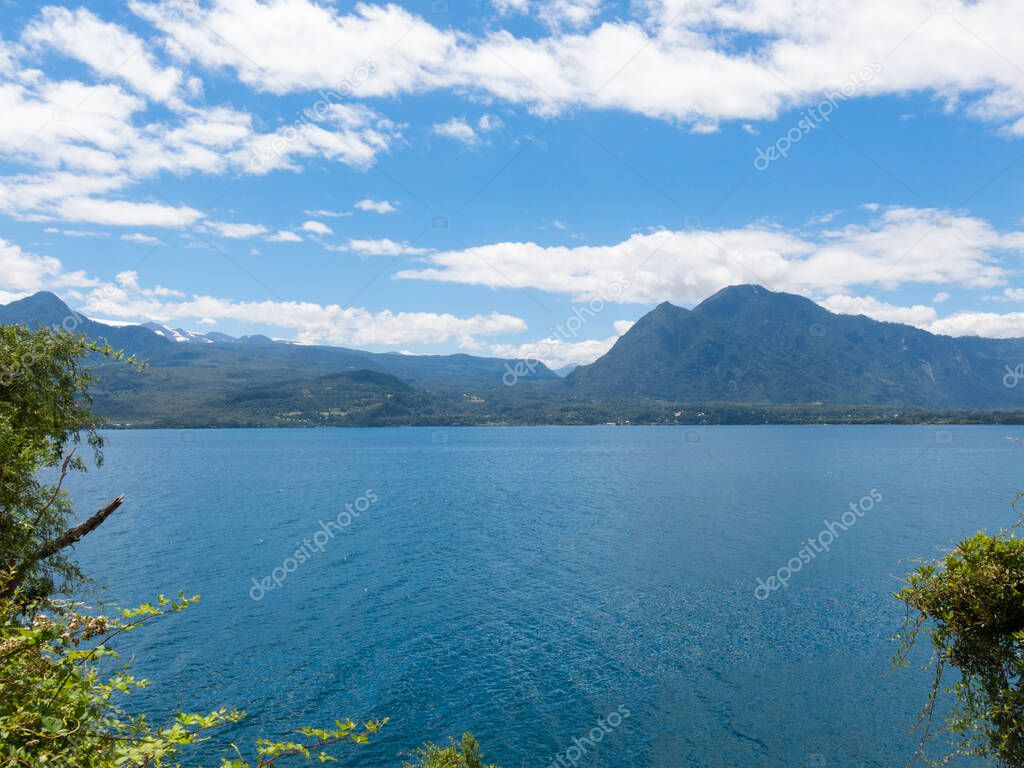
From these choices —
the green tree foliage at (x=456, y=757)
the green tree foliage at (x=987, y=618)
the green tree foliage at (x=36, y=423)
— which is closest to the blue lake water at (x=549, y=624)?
the green tree foliage at (x=456, y=757)

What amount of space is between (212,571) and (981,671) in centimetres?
8555

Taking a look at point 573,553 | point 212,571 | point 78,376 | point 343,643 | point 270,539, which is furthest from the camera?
point 270,539

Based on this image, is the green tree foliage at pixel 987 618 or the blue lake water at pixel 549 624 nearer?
the green tree foliage at pixel 987 618

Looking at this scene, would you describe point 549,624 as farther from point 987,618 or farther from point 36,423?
point 987,618

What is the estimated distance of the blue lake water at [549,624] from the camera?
141ft

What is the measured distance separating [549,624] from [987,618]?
52.3 m

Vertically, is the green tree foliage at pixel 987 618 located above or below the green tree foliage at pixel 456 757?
above

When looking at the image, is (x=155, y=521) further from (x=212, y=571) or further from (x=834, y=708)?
(x=834, y=708)

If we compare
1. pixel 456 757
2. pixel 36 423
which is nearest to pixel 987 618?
pixel 456 757

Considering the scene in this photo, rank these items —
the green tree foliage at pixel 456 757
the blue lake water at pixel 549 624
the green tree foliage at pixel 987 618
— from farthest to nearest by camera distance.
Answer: the blue lake water at pixel 549 624 < the green tree foliage at pixel 456 757 < the green tree foliage at pixel 987 618

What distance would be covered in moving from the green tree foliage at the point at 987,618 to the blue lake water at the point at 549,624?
957cm

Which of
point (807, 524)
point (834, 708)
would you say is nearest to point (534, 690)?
point (834, 708)

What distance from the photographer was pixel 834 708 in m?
46.2

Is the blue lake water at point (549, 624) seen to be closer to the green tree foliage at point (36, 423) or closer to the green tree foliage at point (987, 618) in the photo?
the green tree foliage at point (987, 618)
